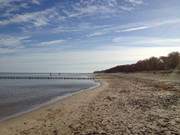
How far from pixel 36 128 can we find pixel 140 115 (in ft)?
18.6

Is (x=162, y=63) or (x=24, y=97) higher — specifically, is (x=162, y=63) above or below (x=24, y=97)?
above

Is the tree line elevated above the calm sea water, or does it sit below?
above

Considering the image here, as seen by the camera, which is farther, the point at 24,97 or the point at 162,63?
the point at 162,63

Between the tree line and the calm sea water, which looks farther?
the tree line

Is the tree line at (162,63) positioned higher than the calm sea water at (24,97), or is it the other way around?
Result: the tree line at (162,63)

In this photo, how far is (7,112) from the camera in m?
21.1

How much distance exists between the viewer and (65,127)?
13375mm

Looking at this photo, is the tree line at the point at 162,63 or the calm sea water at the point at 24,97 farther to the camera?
the tree line at the point at 162,63

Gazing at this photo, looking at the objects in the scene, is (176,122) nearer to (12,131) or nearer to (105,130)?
(105,130)

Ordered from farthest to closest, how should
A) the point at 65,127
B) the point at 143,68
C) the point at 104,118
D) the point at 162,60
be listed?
the point at 143,68 → the point at 162,60 → the point at 104,118 → the point at 65,127

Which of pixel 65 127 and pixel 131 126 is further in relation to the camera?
pixel 65 127

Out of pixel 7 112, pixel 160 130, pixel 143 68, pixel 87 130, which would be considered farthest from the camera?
pixel 143 68

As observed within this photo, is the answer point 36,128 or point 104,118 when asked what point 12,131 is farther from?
point 104,118

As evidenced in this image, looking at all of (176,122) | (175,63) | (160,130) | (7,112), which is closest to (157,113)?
(176,122)
